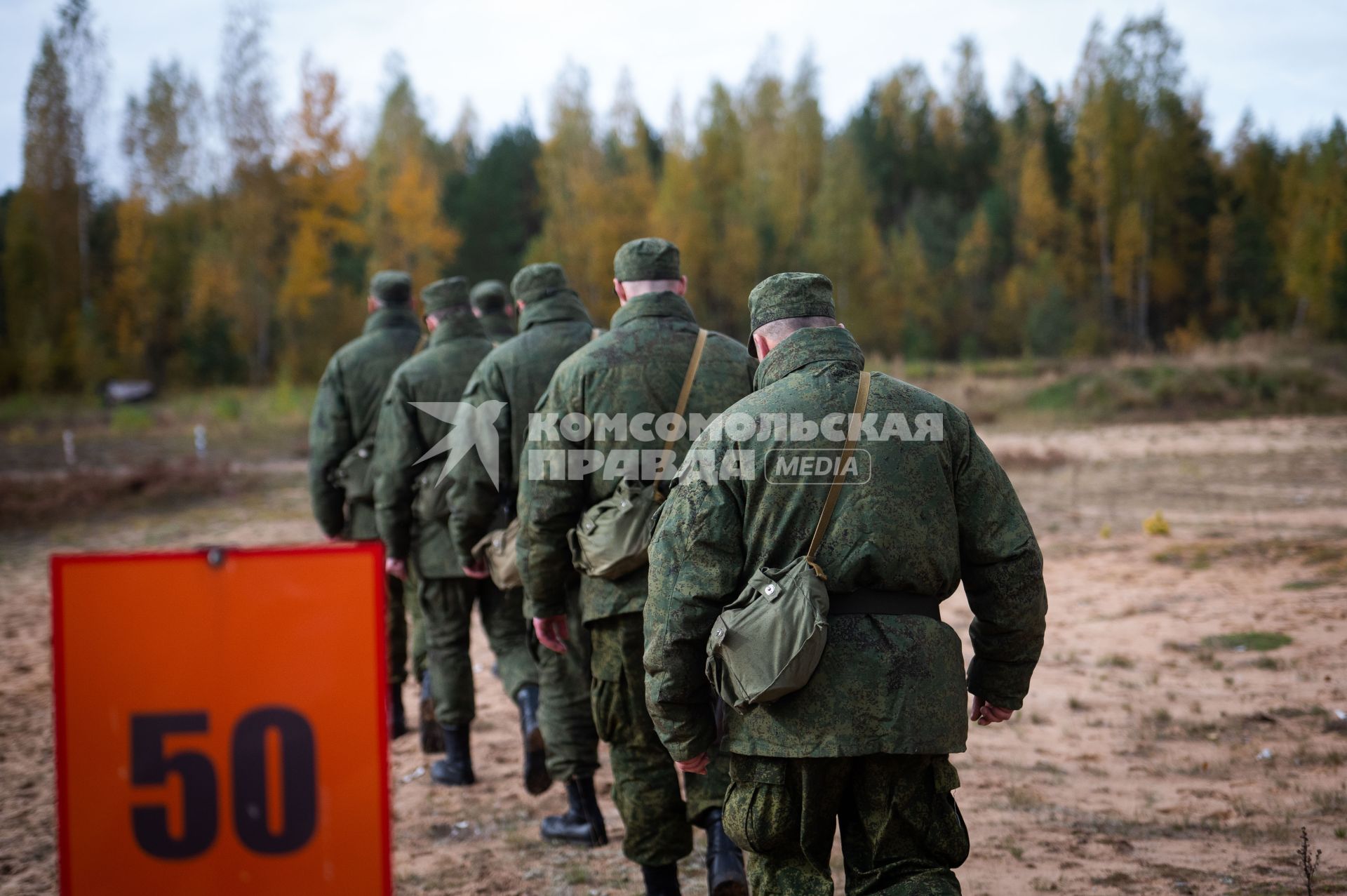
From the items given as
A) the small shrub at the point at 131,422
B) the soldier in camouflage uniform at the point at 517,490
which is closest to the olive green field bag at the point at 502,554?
the soldier in camouflage uniform at the point at 517,490

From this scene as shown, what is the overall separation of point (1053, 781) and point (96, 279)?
135ft

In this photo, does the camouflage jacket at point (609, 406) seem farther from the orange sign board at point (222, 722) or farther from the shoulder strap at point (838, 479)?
the orange sign board at point (222, 722)

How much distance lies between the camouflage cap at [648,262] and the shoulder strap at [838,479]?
5.45ft

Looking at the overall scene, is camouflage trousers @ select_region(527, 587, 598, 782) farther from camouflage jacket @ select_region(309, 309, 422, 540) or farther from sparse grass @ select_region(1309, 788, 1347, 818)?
sparse grass @ select_region(1309, 788, 1347, 818)

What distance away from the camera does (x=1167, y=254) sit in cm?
4491

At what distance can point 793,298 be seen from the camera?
3180 mm

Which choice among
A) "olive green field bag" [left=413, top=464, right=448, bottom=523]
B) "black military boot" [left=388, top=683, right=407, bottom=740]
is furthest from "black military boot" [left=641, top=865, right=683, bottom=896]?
"black military boot" [left=388, top=683, right=407, bottom=740]

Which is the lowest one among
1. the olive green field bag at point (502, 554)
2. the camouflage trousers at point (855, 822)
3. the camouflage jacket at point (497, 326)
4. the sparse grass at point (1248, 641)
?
the sparse grass at point (1248, 641)

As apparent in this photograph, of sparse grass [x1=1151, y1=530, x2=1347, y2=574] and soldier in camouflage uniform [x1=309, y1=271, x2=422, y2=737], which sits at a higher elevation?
soldier in camouflage uniform [x1=309, y1=271, x2=422, y2=737]

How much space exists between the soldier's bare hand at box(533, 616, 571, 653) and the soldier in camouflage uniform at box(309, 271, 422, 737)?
2.23m


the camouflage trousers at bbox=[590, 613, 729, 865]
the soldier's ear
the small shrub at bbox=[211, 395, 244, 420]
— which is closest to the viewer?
the soldier's ear

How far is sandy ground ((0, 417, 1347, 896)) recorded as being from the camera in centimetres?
445

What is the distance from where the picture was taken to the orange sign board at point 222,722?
237 centimetres

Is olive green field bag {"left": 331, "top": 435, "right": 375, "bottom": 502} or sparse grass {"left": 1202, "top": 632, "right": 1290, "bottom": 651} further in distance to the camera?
sparse grass {"left": 1202, "top": 632, "right": 1290, "bottom": 651}
